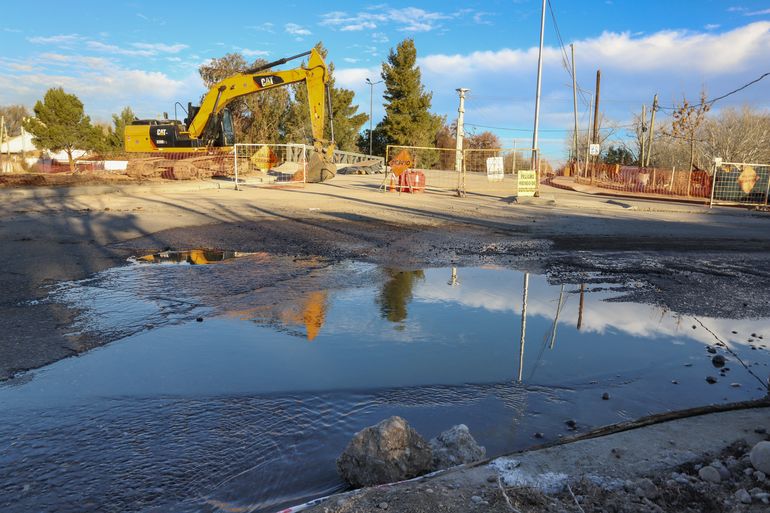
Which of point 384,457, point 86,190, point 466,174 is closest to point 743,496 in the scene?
point 384,457

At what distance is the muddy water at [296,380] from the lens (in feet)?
10.9

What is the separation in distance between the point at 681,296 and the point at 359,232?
7.46 m

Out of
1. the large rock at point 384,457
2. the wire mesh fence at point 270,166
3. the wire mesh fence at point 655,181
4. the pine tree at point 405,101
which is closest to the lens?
the large rock at point 384,457

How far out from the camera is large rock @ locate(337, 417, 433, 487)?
314 centimetres

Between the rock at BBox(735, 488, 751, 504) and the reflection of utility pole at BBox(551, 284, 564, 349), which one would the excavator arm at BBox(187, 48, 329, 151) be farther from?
the rock at BBox(735, 488, 751, 504)

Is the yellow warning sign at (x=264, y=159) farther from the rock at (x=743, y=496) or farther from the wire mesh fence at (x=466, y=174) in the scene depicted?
the rock at (x=743, y=496)

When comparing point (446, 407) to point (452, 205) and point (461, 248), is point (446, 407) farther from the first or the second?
point (452, 205)

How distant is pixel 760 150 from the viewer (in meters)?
47.7

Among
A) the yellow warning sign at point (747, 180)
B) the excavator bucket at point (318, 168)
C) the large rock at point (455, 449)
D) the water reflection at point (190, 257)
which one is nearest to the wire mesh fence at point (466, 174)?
the excavator bucket at point (318, 168)

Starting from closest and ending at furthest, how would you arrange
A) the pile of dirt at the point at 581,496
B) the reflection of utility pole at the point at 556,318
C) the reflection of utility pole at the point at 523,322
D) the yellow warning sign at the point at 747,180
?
the pile of dirt at the point at 581,496
the reflection of utility pole at the point at 523,322
the reflection of utility pole at the point at 556,318
the yellow warning sign at the point at 747,180

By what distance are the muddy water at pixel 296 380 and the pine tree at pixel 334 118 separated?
43.2 metres

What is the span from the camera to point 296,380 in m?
4.75

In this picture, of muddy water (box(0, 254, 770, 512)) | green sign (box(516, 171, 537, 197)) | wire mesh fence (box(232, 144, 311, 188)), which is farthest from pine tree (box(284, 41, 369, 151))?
muddy water (box(0, 254, 770, 512))

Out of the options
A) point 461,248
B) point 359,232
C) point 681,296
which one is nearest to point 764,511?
point 681,296
